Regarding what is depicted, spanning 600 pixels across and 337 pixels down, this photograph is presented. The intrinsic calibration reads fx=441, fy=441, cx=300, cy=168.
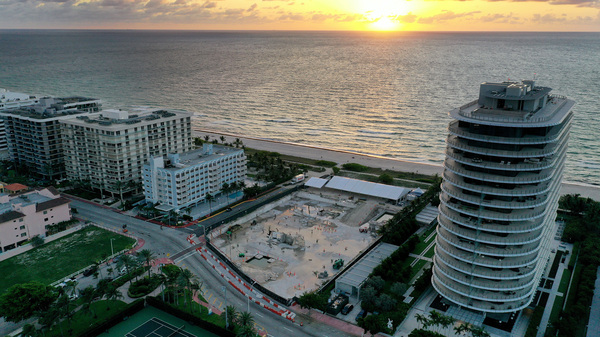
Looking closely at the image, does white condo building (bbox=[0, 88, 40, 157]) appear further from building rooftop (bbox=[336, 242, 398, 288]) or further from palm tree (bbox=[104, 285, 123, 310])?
building rooftop (bbox=[336, 242, 398, 288])

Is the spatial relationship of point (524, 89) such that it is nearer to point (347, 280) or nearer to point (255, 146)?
point (347, 280)

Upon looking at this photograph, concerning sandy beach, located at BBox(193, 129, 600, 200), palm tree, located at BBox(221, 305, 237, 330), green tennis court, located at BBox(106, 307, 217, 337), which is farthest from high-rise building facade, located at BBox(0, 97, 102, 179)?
palm tree, located at BBox(221, 305, 237, 330)

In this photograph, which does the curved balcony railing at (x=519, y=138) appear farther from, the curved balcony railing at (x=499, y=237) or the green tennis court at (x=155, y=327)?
the green tennis court at (x=155, y=327)

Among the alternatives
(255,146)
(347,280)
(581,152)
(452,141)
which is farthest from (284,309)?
(581,152)

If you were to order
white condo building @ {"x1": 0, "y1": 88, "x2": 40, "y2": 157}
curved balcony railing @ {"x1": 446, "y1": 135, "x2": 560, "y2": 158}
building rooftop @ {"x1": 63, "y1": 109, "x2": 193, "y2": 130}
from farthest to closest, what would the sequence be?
white condo building @ {"x1": 0, "y1": 88, "x2": 40, "y2": 157}, building rooftop @ {"x1": 63, "y1": 109, "x2": 193, "y2": 130}, curved balcony railing @ {"x1": 446, "y1": 135, "x2": 560, "y2": 158}

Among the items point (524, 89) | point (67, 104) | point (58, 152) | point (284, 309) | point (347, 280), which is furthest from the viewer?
point (67, 104)

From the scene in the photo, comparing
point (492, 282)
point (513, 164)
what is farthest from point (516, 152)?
point (492, 282)
